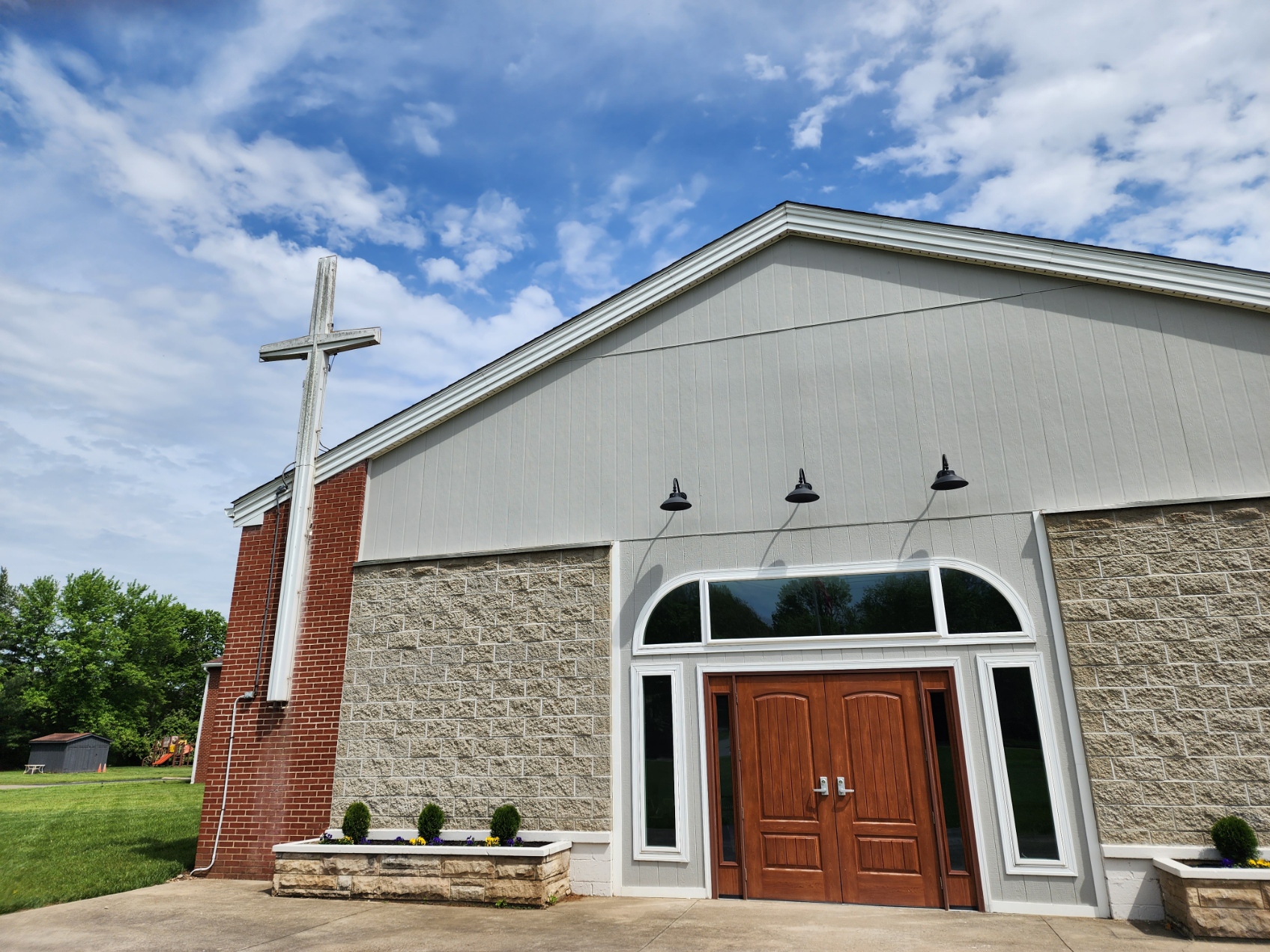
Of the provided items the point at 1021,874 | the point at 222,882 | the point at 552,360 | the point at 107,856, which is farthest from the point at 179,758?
the point at 1021,874

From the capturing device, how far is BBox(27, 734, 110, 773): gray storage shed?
39.0 metres

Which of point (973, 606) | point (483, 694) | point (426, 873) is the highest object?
point (973, 606)

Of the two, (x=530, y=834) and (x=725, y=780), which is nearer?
(x=725, y=780)

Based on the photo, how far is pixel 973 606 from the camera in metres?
8.28

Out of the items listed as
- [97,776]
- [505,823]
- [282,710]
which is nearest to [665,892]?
[505,823]

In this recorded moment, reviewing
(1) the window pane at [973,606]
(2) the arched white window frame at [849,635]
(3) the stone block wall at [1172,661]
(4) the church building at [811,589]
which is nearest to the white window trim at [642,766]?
(4) the church building at [811,589]

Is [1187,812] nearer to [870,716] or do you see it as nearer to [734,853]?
[870,716]

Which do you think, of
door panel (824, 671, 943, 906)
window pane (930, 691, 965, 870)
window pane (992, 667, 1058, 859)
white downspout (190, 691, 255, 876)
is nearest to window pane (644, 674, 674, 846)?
door panel (824, 671, 943, 906)

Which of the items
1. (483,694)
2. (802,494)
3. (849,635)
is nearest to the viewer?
(849,635)

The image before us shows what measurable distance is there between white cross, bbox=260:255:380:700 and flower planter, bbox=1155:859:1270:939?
985cm

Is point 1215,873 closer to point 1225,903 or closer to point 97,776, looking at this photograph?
point 1225,903

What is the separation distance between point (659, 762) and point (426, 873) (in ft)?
8.94

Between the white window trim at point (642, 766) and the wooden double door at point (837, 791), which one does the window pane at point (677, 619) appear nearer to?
the white window trim at point (642, 766)

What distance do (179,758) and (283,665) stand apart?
44386 millimetres
